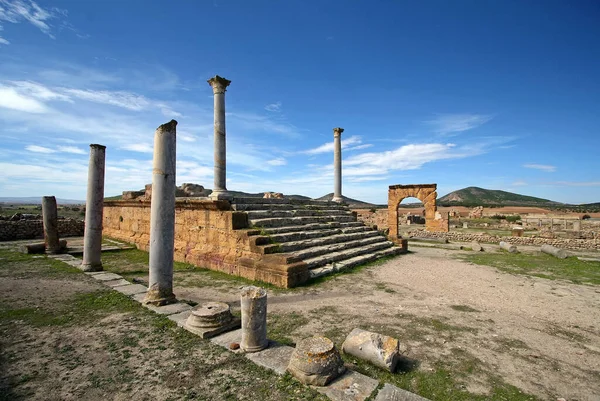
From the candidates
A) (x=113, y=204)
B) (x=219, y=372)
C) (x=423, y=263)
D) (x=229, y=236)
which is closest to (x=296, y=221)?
(x=229, y=236)

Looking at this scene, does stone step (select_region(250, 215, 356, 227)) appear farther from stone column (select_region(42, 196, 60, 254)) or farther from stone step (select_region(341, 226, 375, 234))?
stone column (select_region(42, 196, 60, 254))

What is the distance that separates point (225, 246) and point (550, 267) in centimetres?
985

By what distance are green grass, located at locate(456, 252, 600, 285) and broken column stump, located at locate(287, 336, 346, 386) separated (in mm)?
7700

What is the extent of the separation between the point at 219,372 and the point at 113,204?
14.0 metres

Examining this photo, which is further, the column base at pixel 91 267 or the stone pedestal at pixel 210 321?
the column base at pixel 91 267

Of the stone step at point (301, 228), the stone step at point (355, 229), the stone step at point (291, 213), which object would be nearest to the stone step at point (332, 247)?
the stone step at point (355, 229)

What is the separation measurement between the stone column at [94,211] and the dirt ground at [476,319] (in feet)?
7.67

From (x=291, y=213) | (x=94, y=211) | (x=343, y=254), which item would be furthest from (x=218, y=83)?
(x=343, y=254)

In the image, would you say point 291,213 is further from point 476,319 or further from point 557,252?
point 557,252

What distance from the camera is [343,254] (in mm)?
8945

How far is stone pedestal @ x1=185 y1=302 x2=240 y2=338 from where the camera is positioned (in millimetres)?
3906

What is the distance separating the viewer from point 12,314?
4.64 metres

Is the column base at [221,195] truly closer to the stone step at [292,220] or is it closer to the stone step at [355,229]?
the stone step at [292,220]

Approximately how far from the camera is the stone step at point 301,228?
8.30 m
